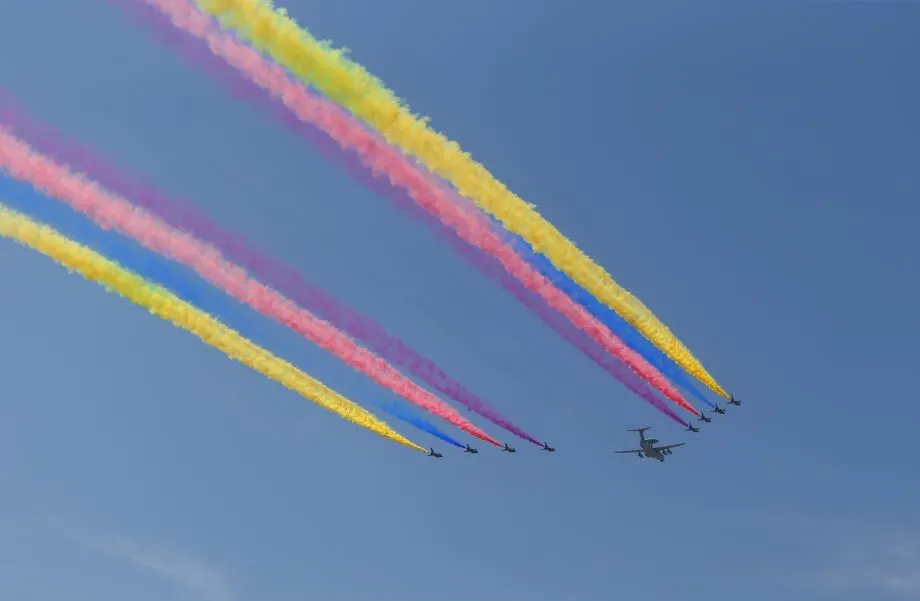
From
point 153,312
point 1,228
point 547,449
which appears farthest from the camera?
point 547,449

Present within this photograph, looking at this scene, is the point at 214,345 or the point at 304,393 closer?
the point at 214,345

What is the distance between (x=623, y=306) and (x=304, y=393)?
12.6m

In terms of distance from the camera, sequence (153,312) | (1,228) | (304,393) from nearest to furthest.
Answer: (1,228) < (153,312) < (304,393)

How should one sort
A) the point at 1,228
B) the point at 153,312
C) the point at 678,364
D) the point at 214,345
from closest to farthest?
1. the point at 1,228
2. the point at 153,312
3. the point at 214,345
4. the point at 678,364

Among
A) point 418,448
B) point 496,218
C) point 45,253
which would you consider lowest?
point 45,253

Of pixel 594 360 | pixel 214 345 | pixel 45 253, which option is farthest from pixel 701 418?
pixel 45 253

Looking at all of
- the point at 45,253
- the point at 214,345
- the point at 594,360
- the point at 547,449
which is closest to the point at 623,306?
the point at 594,360

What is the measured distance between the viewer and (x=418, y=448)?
1515 inches

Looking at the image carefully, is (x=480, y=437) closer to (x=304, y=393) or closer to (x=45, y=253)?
(x=304, y=393)

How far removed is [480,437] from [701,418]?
14.1m

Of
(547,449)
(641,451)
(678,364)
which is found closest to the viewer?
(678,364)

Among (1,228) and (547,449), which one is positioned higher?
(547,449)

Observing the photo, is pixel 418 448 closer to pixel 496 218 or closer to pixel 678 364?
pixel 678 364

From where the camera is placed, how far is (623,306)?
113ft
